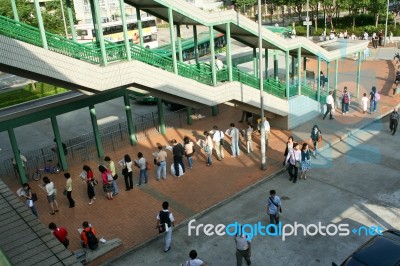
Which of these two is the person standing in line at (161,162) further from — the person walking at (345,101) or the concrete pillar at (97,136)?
the person walking at (345,101)

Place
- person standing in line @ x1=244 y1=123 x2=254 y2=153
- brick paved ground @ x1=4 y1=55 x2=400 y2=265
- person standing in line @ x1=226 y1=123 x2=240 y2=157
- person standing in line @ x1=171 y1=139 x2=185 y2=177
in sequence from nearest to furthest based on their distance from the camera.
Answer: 1. brick paved ground @ x1=4 y1=55 x2=400 y2=265
2. person standing in line @ x1=171 y1=139 x2=185 y2=177
3. person standing in line @ x1=226 y1=123 x2=240 y2=157
4. person standing in line @ x1=244 y1=123 x2=254 y2=153

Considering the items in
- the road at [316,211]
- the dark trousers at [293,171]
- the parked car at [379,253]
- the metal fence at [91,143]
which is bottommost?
the metal fence at [91,143]

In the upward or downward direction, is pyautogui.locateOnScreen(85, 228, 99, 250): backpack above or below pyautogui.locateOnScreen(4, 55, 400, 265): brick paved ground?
above

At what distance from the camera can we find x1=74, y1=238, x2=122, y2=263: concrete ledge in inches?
464

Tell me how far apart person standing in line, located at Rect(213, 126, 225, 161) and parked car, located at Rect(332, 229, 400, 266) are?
852 cm

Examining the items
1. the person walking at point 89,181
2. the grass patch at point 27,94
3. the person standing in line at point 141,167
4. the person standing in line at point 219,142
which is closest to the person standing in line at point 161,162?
the person standing in line at point 141,167

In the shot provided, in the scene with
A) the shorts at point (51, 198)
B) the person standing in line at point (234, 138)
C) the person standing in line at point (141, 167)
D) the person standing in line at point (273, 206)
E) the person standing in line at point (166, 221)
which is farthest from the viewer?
the person standing in line at point (234, 138)

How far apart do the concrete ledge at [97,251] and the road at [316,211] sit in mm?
489

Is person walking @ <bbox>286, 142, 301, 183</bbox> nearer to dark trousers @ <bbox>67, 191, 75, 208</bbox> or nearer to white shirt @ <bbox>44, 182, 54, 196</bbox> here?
dark trousers @ <bbox>67, 191, 75, 208</bbox>

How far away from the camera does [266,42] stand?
63.5 ft

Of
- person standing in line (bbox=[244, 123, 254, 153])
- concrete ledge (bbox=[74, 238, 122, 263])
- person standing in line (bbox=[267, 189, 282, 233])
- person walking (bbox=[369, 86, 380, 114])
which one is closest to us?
concrete ledge (bbox=[74, 238, 122, 263])

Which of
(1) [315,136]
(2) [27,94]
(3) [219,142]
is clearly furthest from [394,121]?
(2) [27,94]

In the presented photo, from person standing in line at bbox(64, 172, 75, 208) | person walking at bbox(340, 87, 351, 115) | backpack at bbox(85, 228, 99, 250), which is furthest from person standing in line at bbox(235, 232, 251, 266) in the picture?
person walking at bbox(340, 87, 351, 115)

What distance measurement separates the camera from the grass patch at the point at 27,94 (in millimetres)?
30500
